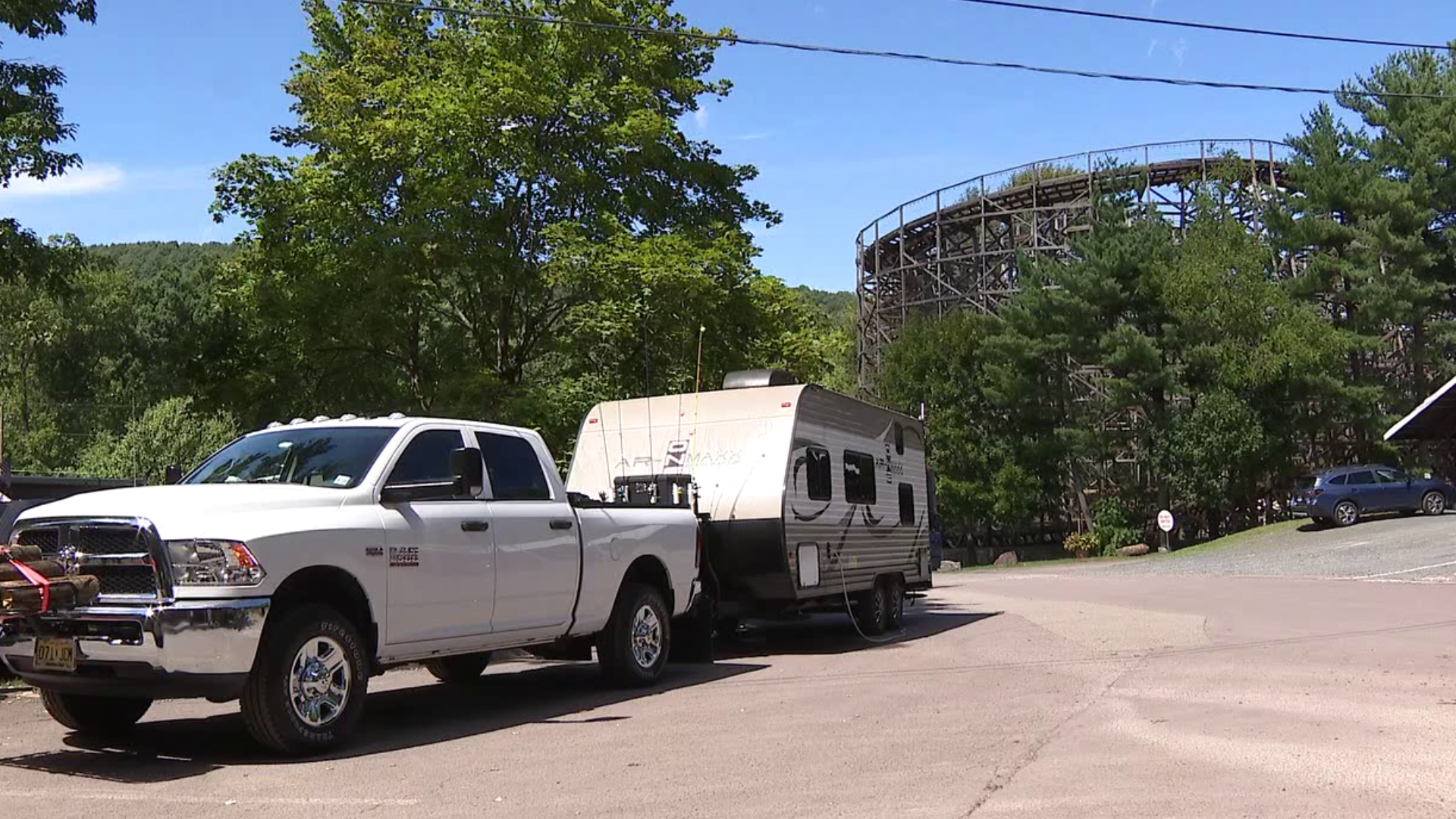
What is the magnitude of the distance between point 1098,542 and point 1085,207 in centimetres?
1342

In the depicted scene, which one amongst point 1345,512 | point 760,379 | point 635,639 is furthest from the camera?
point 1345,512

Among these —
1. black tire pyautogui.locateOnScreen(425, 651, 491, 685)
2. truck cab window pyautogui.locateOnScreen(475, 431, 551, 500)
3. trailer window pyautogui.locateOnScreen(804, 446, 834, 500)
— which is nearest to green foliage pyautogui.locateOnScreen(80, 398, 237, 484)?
trailer window pyautogui.locateOnScreen(804, 446, 834, 500)

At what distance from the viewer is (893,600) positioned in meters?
16.6

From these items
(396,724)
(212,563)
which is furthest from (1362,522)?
(212,563)

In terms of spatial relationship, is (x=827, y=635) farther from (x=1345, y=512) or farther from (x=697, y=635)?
(x=1345, y=512)

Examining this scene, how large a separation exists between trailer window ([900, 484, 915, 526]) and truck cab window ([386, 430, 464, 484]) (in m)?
9.05

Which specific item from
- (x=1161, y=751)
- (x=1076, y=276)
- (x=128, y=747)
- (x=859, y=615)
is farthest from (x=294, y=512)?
(x=1076, y=276)

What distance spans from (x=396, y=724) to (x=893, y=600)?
355 inches

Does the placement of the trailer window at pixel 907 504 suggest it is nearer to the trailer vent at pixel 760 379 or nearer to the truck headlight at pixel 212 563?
the trailer vent at pixel 760 379

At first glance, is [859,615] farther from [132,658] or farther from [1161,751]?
[132,658]

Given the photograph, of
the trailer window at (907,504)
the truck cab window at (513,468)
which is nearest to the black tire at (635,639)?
the truck cab window at (513,468)

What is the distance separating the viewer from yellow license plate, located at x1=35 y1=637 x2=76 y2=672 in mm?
6902

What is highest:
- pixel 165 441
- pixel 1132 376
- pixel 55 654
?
pixel 1132 376

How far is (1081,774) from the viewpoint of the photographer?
264 inches
